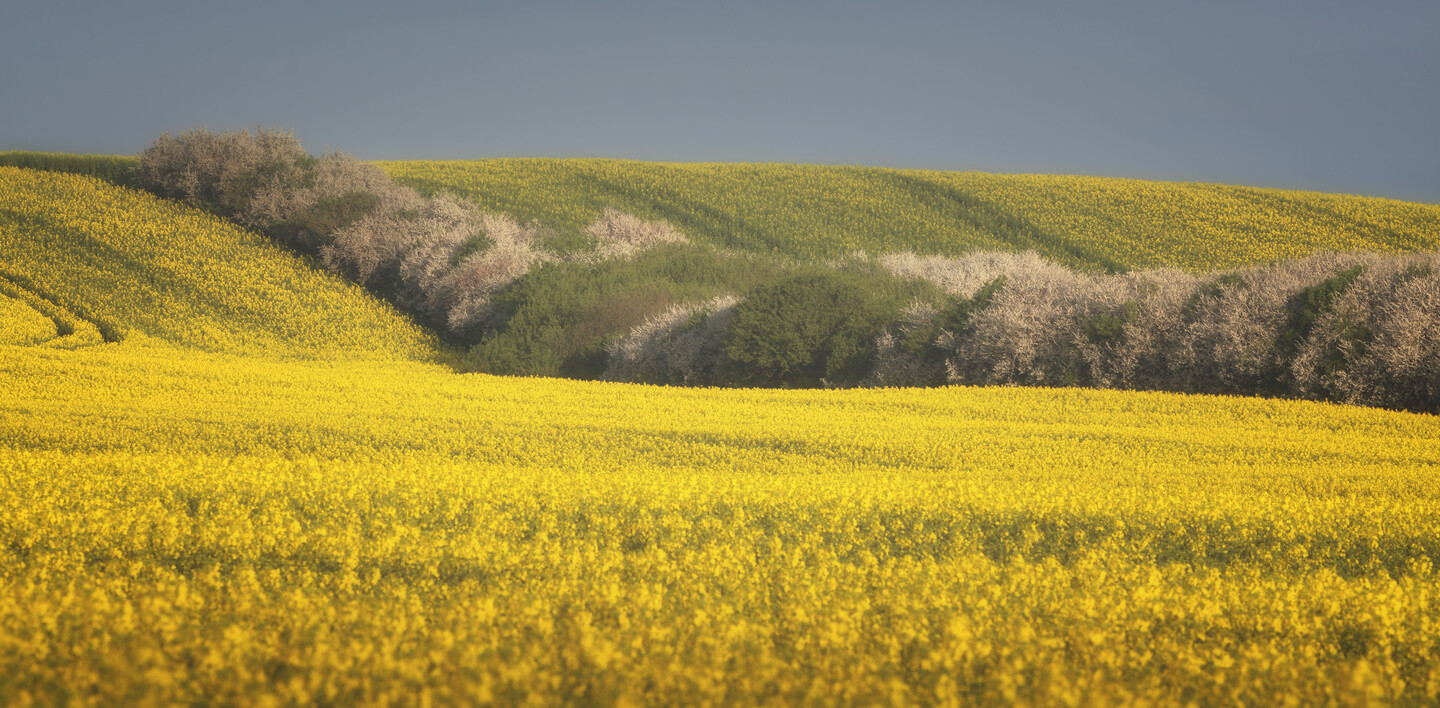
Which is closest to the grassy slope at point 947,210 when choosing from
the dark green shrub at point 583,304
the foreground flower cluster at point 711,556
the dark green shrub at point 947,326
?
the dark green shrub at point 583,304

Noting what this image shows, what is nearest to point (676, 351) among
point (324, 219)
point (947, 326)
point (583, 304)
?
point (583, 304)

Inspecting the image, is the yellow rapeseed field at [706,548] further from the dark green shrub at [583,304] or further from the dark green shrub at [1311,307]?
the dark green shrub at [583,304]

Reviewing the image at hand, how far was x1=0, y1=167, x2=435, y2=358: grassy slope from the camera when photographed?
3118cm

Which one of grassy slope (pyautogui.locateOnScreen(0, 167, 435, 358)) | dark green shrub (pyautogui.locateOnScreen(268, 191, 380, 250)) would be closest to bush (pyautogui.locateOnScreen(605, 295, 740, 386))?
grassy slope (pyautogui.locateOnScreen(0, 167, 435, 358))

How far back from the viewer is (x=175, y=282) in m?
35.2

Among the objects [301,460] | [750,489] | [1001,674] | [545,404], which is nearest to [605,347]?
[545,404]

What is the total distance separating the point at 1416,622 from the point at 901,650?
4426 millimetres

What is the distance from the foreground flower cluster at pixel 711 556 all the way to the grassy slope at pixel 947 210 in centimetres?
3258

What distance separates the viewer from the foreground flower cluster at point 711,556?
4.70 metres

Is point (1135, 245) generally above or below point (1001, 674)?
above

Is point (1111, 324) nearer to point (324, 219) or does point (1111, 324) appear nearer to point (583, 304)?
point (583, 304)

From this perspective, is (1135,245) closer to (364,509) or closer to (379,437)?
(379,437)

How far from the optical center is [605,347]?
3244 centimetres

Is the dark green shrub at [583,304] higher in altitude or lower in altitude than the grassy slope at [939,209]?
lower
